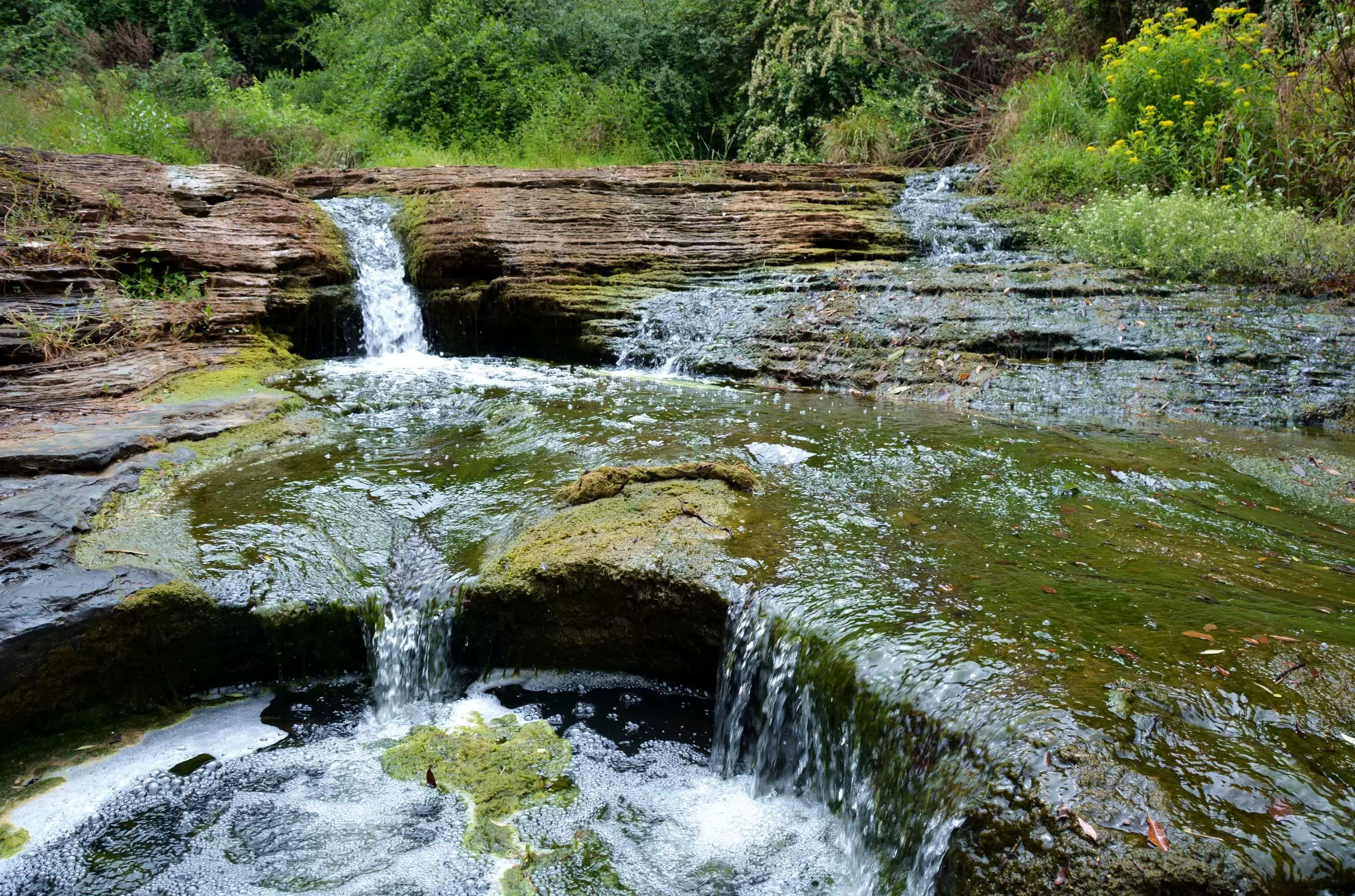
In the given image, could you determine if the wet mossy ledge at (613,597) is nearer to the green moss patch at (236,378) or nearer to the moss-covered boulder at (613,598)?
the moss-covered boulder at (613,598)

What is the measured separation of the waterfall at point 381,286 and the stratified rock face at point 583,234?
214 millimetres

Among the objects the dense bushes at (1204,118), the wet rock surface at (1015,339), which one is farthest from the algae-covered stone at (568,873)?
the dense bushes at (1204,118)

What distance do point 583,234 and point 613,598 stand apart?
6940 mm

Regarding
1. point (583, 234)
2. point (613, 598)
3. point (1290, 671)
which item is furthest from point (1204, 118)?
point (613, 598)

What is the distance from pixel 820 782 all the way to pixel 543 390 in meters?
4.57

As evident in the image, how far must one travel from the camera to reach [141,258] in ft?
25.5

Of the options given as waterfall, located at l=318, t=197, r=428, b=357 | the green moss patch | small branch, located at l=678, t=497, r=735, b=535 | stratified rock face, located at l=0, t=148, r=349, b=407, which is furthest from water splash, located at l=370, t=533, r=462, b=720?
waterfall, located at l=318, t=197, r=428, b=357

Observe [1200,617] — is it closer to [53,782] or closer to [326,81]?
[53,782]

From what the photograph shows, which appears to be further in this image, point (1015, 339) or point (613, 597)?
point (1015, 339)

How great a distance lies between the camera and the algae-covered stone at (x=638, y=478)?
419cm

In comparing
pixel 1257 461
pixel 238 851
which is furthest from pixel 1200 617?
pixel 238 851

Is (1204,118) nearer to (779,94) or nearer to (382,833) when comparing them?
(779,94)

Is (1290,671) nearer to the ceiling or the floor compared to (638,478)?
nearer to the ceiling

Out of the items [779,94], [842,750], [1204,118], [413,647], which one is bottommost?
[413,647]
